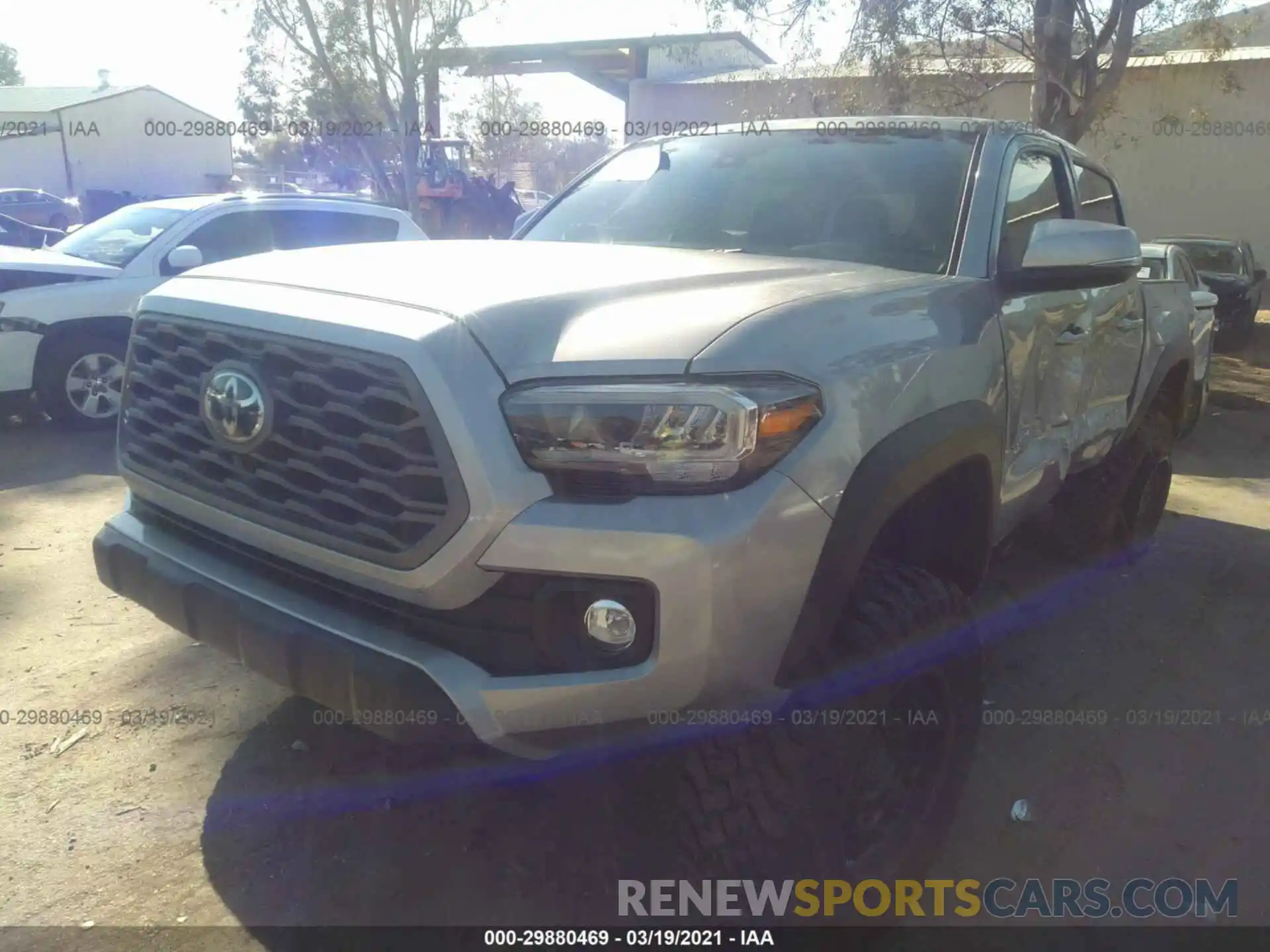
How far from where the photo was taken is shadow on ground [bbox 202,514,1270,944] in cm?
254

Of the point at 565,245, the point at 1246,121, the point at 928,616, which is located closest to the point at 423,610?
the point at 928,616

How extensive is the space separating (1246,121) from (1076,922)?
65.8 feet

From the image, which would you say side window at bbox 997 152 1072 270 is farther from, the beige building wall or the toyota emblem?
the beige building wall

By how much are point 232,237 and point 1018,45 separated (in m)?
10.7

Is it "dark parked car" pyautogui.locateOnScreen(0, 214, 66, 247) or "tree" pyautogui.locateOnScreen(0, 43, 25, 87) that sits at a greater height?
"tree" pyautogui.locateOnScreen(0, 43, 25, 87)

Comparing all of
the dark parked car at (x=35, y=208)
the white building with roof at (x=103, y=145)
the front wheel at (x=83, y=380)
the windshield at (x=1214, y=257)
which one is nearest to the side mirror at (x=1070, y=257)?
the front wheel at (x=83, y=380)

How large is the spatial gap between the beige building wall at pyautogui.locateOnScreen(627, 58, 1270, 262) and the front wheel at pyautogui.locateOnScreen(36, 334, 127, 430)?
12982 mm

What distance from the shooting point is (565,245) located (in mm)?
3312

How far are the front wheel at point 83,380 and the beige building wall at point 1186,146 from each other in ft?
42.6

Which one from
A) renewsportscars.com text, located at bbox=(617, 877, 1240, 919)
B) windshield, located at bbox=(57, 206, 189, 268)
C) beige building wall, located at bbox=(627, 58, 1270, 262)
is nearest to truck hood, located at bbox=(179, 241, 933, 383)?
renewsportscars.com text, located at bbox=(617, 877, 1240, 919)

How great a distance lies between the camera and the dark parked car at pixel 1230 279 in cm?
1258

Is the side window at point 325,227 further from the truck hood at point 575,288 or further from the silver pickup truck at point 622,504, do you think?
the silver pickup truck at point 622,504

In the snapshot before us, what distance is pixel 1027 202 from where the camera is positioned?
353cm

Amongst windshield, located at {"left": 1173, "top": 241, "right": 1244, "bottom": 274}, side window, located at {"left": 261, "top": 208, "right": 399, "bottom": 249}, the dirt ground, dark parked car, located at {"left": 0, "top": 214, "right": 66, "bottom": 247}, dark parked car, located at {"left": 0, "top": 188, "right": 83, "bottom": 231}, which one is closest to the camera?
the dirt ground
